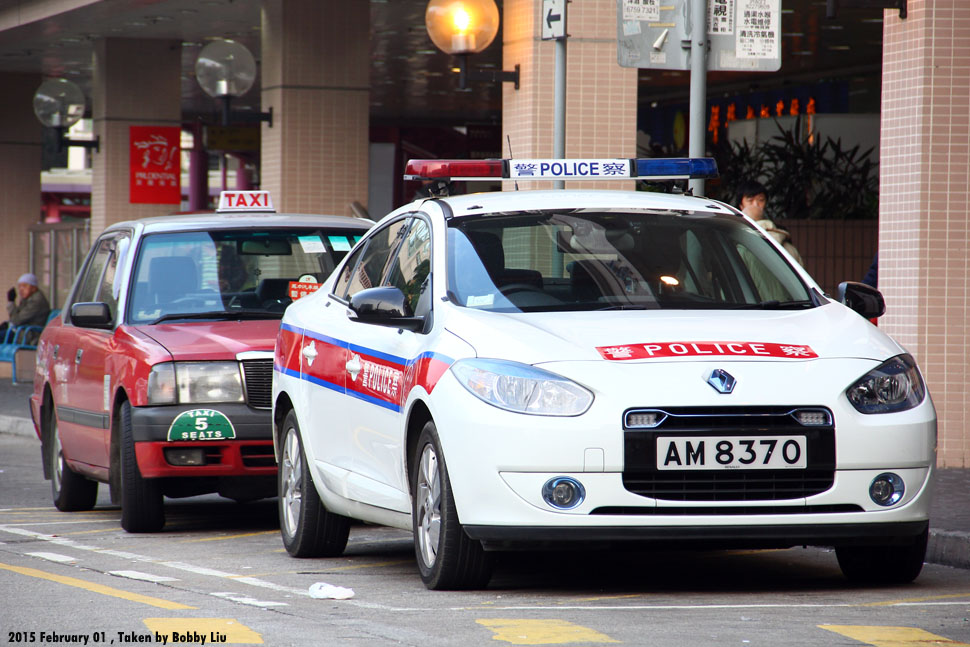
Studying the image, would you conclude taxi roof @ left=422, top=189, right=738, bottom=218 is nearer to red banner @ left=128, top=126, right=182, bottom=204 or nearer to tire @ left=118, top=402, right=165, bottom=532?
tire @ left=118, top=402, right=165, bottom=532

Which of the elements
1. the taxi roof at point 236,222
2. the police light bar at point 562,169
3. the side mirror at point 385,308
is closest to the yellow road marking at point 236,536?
the taxi roof at point 236,222

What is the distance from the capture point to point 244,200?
526 inches

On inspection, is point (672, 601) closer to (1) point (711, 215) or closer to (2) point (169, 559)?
(1) point (711, 215)

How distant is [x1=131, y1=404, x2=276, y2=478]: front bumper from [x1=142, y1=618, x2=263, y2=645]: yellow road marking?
3.05 meters

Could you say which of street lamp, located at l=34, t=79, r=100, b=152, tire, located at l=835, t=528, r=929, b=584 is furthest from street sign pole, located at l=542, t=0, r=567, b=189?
street lamp, located at l=34, t=79, r=100, b=152

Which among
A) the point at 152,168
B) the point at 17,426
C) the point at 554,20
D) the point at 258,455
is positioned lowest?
the point at 17,426

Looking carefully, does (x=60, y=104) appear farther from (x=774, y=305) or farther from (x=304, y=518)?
(x=774, y=305)

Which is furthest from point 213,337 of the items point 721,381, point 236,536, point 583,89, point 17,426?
point 17,426

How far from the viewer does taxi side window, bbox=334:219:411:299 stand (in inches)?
322

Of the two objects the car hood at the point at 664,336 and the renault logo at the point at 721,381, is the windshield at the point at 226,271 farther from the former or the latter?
the renault logo at the point at 721,381

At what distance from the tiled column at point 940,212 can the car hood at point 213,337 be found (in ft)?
14.6

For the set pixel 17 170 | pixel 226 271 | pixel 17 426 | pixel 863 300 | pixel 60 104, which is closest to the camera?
pixel 863 300

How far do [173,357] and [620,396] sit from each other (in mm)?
3690

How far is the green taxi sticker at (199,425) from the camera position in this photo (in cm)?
930
